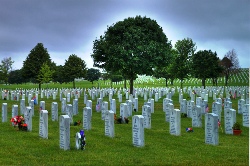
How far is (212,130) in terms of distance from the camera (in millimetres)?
13664

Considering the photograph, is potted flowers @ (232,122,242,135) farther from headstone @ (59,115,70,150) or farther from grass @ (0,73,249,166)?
headstone @ (59,115,70,150)

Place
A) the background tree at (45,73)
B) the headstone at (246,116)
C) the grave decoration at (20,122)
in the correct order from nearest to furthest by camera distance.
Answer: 1. the grave decoration at (20,122)
2. the headstone at (246,116)
3. the background tree at (45,73)

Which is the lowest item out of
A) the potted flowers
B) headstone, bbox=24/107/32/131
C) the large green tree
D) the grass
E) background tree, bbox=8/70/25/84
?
the grass

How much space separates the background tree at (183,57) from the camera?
64.0 m

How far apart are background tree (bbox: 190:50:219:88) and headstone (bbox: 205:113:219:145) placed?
178 ft

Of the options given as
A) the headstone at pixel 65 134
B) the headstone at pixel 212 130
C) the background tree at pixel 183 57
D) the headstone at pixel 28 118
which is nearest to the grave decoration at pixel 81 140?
the headstone at pixel 65 134

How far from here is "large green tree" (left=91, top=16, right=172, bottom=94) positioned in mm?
40844

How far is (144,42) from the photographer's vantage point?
4200 cm

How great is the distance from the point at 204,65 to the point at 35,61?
1364 inches

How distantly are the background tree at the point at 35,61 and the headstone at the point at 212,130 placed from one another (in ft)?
217

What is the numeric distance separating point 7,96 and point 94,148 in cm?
3545

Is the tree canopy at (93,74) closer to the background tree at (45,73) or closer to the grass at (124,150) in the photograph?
the background tree at (45,73)

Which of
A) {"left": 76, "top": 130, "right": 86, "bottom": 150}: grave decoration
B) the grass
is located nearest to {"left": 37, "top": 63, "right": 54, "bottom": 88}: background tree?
the grass

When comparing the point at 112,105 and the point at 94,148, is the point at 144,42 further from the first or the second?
the point at 94,148
